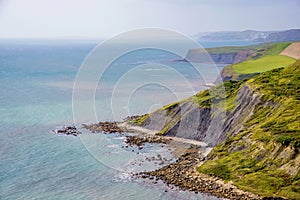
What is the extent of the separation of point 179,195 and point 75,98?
8139 centimetres

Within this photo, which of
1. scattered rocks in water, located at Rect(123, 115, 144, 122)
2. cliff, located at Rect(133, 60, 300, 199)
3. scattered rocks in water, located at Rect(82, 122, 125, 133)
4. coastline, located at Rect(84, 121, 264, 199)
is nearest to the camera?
coastline, located at Rect(84, 121, 264, 199)

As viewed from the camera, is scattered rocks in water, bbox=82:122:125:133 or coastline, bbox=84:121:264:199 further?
scattered rocks in water, bbox=82:122:125:133

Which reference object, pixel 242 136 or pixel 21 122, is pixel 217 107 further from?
pixel 21 122

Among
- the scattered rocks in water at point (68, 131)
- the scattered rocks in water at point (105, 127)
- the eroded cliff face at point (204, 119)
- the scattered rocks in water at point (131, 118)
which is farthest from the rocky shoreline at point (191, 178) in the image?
the scattered rocks in water at point (131, 118)

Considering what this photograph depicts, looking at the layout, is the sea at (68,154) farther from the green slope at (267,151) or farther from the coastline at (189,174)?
the green slope at (267,151)

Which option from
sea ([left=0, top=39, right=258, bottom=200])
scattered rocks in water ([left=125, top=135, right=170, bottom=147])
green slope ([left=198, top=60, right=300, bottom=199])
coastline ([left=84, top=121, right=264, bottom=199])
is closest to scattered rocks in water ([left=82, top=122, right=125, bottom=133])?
sea ([left=0, top=39, right=258, bottom=200])

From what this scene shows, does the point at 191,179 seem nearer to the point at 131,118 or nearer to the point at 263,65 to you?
the point at 131,118

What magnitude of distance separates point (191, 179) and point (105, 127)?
37955 mm

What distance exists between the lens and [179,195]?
2349 inches

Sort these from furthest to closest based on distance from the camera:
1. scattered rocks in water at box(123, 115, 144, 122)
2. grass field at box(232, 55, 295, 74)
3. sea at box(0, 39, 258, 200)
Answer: grass field at box(232, 55, 295, 74)
scattered rocks in water at box(123, 115, 144, 122)
sea at box(0, 39, 258, 200)

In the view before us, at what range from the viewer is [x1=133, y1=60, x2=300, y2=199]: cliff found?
62188mm

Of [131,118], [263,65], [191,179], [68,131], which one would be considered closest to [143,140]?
[68,131]

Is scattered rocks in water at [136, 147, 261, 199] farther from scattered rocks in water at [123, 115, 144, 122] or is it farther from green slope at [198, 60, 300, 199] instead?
scattered rocks in water at [123, 115, 144, 122]

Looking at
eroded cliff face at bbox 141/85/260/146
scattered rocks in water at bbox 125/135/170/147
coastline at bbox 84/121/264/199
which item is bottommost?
scattered rocks in water at bbox 125/135/170/147
